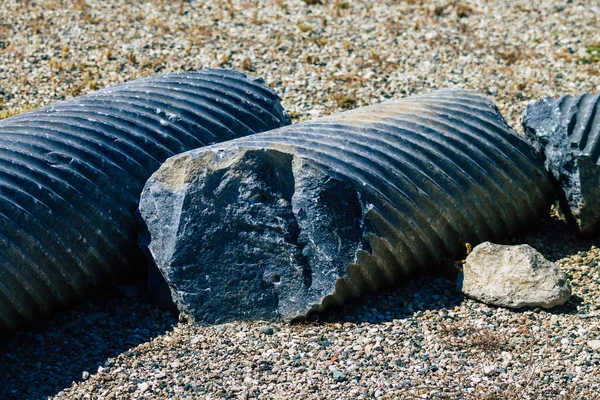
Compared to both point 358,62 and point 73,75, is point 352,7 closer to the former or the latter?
point 358,62

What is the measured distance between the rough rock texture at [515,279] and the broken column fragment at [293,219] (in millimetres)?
314

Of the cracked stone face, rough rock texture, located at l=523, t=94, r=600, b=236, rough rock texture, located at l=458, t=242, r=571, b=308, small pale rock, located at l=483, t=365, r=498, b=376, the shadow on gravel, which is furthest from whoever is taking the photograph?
rough rock texture, located at l=523, t=94, r=600, b=236

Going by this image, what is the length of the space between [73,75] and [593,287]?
207 inches

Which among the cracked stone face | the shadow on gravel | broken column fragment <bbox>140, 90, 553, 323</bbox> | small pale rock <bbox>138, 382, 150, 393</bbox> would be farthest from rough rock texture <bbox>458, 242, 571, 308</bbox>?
small pale rock <bbox>138, 382, 150, 393</bbox>

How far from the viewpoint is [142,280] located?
582 centimetres

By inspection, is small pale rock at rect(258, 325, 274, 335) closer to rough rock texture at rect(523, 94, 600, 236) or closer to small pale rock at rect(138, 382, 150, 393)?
small pale rock at rect(138, 382, 150, 393)

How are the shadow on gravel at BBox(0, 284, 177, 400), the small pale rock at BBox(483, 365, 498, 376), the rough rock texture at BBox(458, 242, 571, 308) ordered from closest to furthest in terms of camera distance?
1. the small pale rock at BBox(483, 365, 498, 376)
2. the shadow on gravel at BBox(0, 284, 177, 400)
3. the rough rock texture at BBox(458, 242, 571, 308)

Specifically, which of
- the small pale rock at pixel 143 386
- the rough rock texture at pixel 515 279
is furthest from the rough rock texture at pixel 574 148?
the small pale rock at pixel 143 386

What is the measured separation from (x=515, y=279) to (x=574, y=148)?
3.30 feet

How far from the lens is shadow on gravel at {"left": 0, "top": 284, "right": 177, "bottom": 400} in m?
4.96

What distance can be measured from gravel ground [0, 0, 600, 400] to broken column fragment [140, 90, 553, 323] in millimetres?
189

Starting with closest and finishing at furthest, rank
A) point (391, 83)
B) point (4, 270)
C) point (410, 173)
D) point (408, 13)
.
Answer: point (4, 270) → point (410, 173) → point (391, 83) → point (408, 13)

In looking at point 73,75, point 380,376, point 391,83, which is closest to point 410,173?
point 380,376

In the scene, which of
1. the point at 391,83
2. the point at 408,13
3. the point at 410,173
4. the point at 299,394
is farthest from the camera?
the point at 408,13
